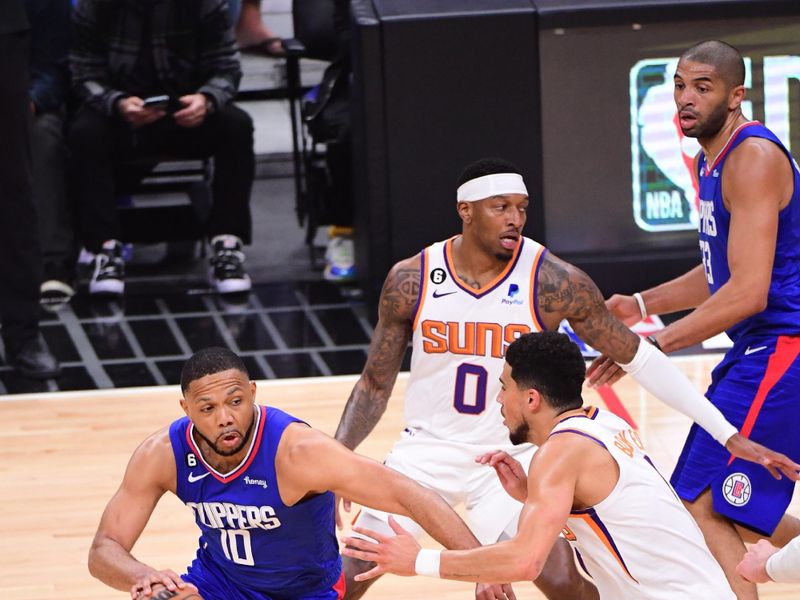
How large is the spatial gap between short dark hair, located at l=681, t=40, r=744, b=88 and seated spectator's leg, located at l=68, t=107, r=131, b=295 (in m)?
4.77

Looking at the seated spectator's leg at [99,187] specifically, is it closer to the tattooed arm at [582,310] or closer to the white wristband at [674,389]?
the tattooed arm at [582,310]

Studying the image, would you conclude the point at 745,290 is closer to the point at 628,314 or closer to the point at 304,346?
the point at 628,314

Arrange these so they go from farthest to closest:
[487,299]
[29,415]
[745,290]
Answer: [29,415]
[487,299]
[745,290]

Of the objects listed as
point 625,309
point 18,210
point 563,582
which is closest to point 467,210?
point 625,309

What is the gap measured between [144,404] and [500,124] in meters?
2.49

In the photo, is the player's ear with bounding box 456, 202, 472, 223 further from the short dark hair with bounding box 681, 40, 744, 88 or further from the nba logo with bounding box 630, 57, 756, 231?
the nba logo with bounding box 630, 57, 756, 231

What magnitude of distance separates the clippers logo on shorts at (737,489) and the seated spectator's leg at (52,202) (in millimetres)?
5314

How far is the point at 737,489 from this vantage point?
4.34m

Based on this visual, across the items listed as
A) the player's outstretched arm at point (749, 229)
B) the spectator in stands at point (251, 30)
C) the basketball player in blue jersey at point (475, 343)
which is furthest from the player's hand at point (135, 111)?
the player's outstretched arm at point (749, 229)

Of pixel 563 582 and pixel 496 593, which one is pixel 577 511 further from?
pixel 563 582

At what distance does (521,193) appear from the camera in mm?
4781

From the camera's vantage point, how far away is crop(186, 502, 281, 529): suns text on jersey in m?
4.07

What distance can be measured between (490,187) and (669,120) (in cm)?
370

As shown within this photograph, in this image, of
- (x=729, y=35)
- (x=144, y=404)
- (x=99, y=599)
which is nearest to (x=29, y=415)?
(x=144, y=404)
